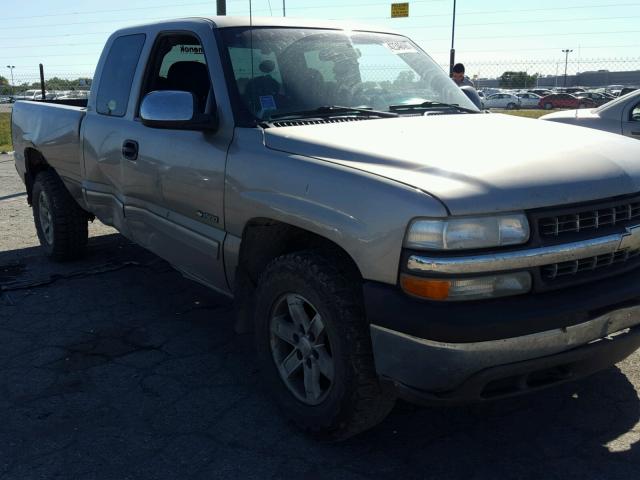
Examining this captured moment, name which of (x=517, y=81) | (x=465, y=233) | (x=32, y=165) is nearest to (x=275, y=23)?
(x=465, y=233)

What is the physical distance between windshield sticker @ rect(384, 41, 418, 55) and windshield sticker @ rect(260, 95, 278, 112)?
1.09 metres

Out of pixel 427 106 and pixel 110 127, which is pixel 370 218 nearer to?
pixel 427 106

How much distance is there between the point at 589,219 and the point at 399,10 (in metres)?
16.1

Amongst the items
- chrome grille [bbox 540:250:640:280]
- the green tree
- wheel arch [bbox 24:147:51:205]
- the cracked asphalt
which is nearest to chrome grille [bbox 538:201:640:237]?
chrome grille [bbox 540:250:640:280]

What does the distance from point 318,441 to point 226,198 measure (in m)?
1.24

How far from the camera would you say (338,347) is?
2.68 m

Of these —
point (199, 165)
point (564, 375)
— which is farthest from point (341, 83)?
point (564, 375)

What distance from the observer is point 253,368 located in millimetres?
3820

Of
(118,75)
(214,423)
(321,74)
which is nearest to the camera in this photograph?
(214,423)

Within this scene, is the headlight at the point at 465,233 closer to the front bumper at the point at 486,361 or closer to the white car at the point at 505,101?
the front bumper at the point at 486,361

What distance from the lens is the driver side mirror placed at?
334 cm

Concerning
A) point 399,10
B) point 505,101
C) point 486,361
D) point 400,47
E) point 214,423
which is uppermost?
point 399,10

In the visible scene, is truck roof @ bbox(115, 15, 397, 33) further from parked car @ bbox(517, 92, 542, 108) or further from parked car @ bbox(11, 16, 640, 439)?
parked car @ bbox(517, 92, 542, 108)

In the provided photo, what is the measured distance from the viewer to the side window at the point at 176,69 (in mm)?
4218
